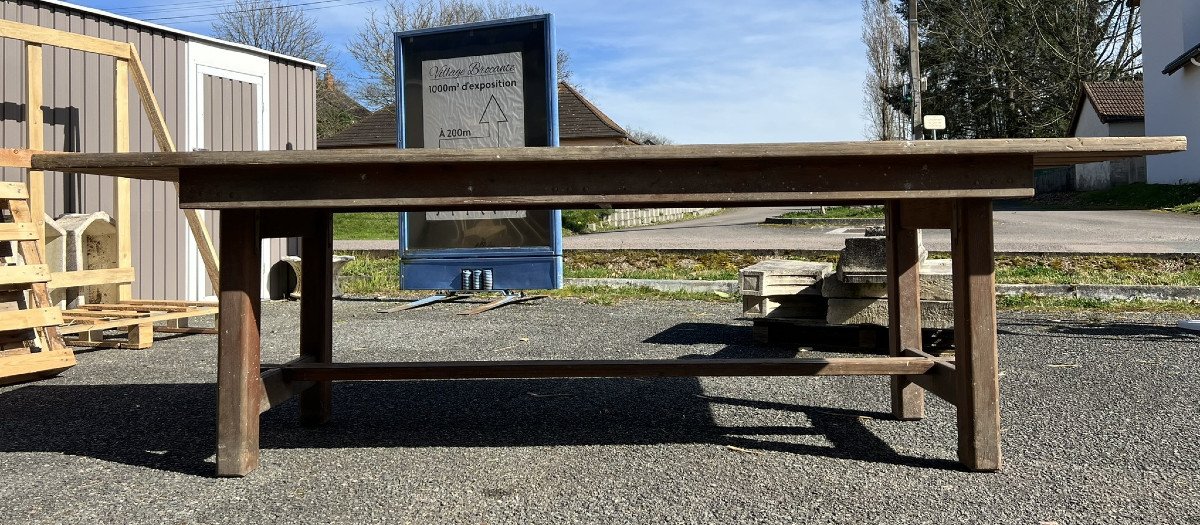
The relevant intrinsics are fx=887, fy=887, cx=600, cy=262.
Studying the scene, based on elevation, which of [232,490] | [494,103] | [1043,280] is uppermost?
[494,103]

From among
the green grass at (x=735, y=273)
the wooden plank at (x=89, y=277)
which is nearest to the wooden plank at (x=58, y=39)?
the wooden plank at (x=89, y=277)

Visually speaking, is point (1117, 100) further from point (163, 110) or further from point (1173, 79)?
point (163, 110)

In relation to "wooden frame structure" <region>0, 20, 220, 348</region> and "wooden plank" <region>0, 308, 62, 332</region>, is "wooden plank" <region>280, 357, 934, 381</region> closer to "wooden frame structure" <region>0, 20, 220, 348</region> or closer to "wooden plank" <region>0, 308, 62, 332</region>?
"wooden plank" <region>0, 308, 62, 332</region>

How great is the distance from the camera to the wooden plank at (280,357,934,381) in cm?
308

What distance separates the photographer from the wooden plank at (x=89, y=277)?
534cm

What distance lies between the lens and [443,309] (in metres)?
8.07

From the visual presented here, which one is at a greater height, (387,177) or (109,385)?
(387,177)

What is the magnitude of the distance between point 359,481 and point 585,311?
4960 mm

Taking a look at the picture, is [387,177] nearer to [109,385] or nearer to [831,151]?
[831,151]

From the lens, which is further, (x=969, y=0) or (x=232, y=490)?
(x=969, y=0)

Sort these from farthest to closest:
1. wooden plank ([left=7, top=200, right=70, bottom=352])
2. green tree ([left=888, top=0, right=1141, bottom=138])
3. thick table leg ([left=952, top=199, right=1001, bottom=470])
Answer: green tree ([left=888, top=0, right=1141, bottom=138]), wooden plank ([left=7, top=200, right=70, bottom=352]), thick table leg ([left=952, top=199, right=1001, bottom=470])

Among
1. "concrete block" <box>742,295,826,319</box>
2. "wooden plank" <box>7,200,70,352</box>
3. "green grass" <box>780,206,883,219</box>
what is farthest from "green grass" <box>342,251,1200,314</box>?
"green grass" <box>780,206,883,219</box>

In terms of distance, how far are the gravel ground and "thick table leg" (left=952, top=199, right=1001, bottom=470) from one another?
0.33 ft

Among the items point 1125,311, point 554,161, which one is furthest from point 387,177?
point 1125,311
